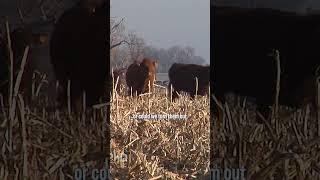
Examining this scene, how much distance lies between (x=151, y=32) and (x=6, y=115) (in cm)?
74

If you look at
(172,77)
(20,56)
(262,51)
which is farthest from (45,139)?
(262,51)

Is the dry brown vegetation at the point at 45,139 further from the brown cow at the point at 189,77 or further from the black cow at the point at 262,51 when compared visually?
the black cow at the point at 262,51

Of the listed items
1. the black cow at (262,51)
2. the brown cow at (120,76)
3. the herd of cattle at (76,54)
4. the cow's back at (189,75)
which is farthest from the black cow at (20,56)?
the black cow at (262,51)

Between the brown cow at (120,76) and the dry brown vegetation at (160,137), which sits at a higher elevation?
the brown cow at (120,76)

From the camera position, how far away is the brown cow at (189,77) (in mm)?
3189

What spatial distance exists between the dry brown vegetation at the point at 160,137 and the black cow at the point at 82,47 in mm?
145

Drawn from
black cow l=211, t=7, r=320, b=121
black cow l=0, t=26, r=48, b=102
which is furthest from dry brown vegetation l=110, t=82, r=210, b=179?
black cow l=0, t=26, r=48, b=102

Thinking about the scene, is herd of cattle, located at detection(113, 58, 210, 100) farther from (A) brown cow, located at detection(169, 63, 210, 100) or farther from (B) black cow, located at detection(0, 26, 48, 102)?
(B) black cow, located at detection(0, 26, 48, 102)

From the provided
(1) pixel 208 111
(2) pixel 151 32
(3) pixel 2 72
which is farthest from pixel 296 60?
(3) pixel 2 72

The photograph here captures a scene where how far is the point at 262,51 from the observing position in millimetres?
3227

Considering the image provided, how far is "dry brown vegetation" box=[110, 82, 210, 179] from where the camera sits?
126 inches

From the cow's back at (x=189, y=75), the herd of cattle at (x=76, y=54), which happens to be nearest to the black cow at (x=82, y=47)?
the herd of cattle at (x=76, y=54)

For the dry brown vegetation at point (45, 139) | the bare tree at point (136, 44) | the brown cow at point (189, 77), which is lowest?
the dry brown vegetation at point (45, 139)

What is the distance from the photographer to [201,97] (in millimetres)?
3205
